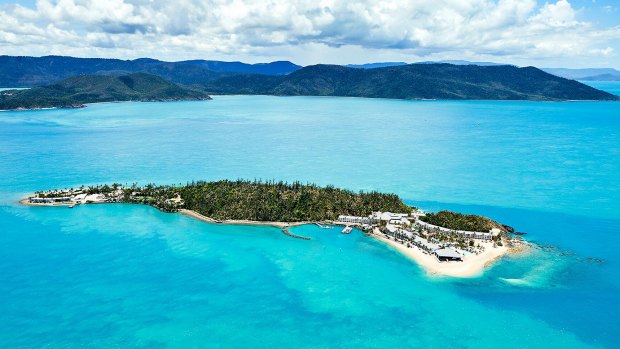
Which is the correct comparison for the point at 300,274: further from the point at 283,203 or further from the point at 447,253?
the point at 283,203

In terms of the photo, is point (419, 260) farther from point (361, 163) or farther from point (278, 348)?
point (361, 163)

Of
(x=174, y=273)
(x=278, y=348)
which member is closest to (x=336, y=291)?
(x=278, y=348)

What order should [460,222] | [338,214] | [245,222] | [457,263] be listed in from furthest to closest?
[338,214] < [245,222] < [460,222] < [457,263]

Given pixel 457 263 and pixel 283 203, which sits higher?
pixel 283 203

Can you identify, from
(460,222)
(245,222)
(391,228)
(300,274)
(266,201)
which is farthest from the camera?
(266,201)

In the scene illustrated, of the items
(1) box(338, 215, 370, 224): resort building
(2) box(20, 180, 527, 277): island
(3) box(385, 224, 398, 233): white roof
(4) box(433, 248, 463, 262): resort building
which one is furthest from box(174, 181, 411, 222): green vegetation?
(4) box(433, 248, 463, 262): resort building

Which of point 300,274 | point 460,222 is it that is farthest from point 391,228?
point 300,274

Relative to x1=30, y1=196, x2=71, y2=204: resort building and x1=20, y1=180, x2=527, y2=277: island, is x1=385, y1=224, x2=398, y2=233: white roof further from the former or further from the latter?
x1=30, y1=196, x2=71, y2=204: resort building

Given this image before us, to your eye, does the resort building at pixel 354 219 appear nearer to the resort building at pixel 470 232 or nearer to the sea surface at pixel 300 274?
the sea surface at pixel 300 274
